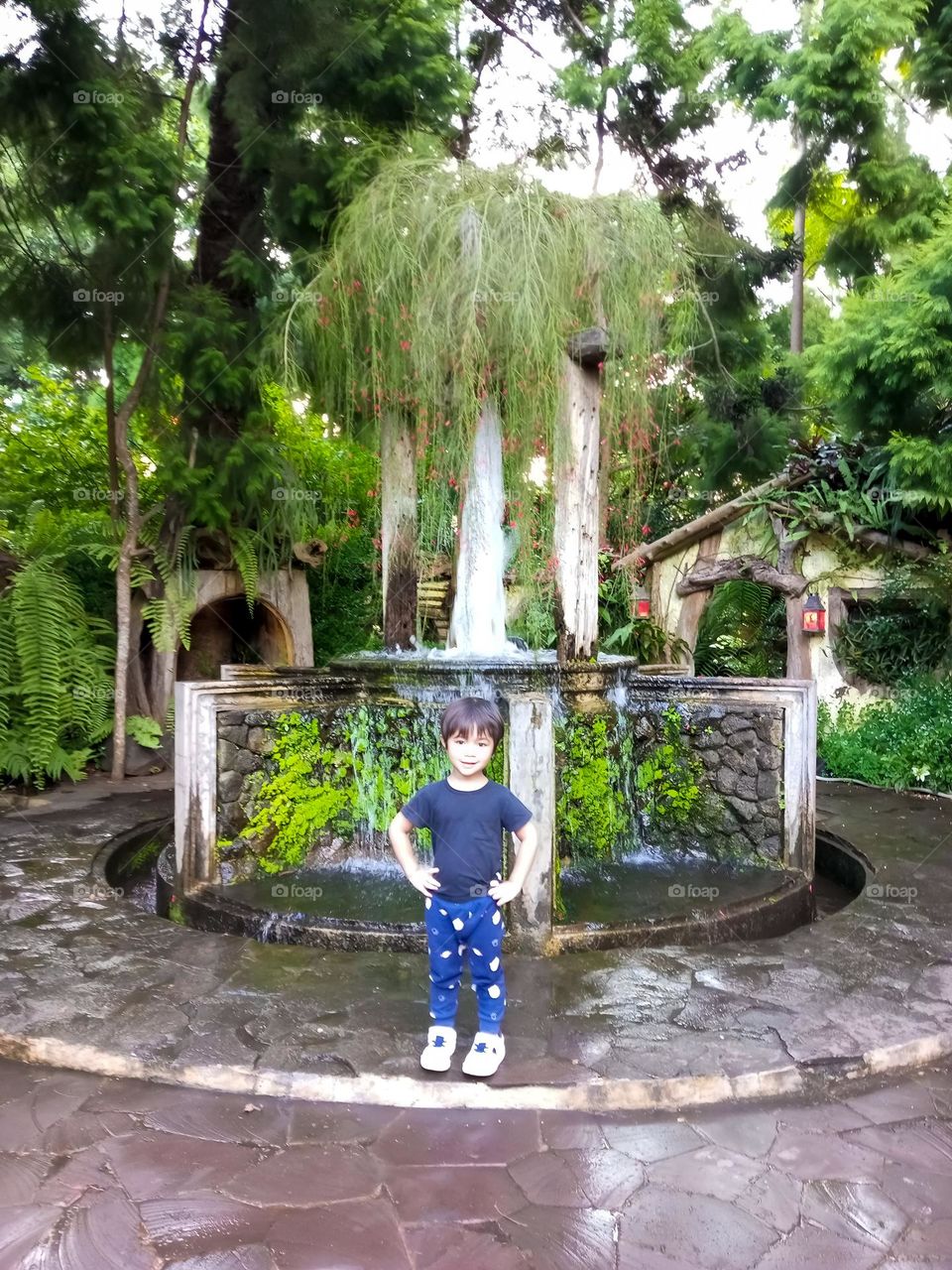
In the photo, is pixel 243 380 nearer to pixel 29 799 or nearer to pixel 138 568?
pixel 138 568

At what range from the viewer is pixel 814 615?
380 inches

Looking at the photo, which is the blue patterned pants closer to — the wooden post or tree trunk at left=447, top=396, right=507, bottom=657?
the wooden post

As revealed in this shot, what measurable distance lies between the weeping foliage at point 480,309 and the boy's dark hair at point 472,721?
256cm

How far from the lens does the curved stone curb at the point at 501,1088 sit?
9.18 feet

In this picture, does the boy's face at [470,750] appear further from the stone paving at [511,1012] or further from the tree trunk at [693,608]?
the tree trunk at [693,608]

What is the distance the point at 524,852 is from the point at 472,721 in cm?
44

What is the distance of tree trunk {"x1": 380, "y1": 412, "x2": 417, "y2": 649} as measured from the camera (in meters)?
6.32

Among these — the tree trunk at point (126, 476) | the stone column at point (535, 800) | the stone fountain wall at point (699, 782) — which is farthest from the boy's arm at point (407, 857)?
the tree trunk at point (126, 476)

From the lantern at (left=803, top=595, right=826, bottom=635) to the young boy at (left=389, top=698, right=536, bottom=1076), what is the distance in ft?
24.7

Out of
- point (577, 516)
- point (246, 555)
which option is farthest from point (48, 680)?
point (577, 516)

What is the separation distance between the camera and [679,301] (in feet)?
19.2

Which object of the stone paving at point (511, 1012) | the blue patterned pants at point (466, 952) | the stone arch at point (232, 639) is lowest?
the stone paving at point (511, 1012)

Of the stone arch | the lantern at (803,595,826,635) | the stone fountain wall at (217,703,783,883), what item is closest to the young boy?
the stone fountain wall at (217,703,783,883)

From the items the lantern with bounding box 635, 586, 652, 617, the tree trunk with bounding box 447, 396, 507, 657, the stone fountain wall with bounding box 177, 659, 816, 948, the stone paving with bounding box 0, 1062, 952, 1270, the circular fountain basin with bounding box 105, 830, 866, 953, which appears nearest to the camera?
the stone paving with bounding box 0, 1062, 952, 1270
